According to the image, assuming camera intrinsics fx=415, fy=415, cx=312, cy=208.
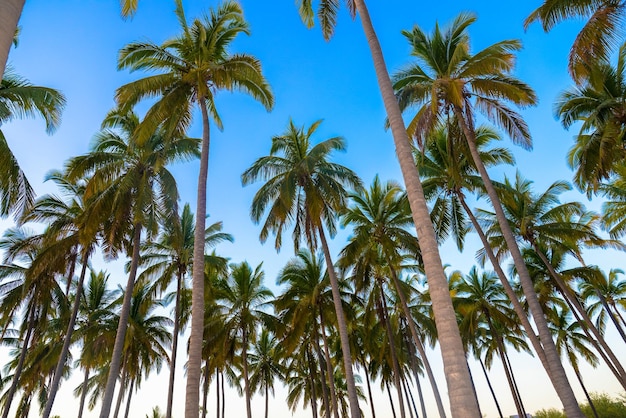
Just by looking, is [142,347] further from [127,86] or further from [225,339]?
[127,86]

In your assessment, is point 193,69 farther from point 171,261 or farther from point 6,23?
point 171,261

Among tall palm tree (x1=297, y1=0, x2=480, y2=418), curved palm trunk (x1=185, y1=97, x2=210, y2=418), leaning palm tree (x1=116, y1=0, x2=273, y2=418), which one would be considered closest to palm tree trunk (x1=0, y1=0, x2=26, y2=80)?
tall palm tree (x1=297, y1=0, x2=480, y2=418)

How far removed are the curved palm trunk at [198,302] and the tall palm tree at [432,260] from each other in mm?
6081

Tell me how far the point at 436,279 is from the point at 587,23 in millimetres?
8998

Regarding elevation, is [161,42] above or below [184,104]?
above

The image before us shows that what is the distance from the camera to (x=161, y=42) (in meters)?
14.1

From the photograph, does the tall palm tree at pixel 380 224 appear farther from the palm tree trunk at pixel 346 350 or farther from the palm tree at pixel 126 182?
the palm tree at pixel 126 182

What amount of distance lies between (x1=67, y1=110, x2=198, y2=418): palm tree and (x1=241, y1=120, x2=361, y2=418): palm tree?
3799 mm

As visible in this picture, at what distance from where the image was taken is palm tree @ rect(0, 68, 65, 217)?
10281 mm

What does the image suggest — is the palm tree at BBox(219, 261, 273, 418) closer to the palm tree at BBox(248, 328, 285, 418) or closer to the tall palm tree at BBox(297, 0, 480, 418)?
the palm tree at BBox(248, 328, 285, 418)

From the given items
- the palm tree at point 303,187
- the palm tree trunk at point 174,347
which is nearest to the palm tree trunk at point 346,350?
the palm tree at point 303,187

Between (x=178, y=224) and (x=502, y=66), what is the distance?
12.8 m

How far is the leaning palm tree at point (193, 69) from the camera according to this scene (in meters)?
13.2

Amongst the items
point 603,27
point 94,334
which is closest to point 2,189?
point 94,334
